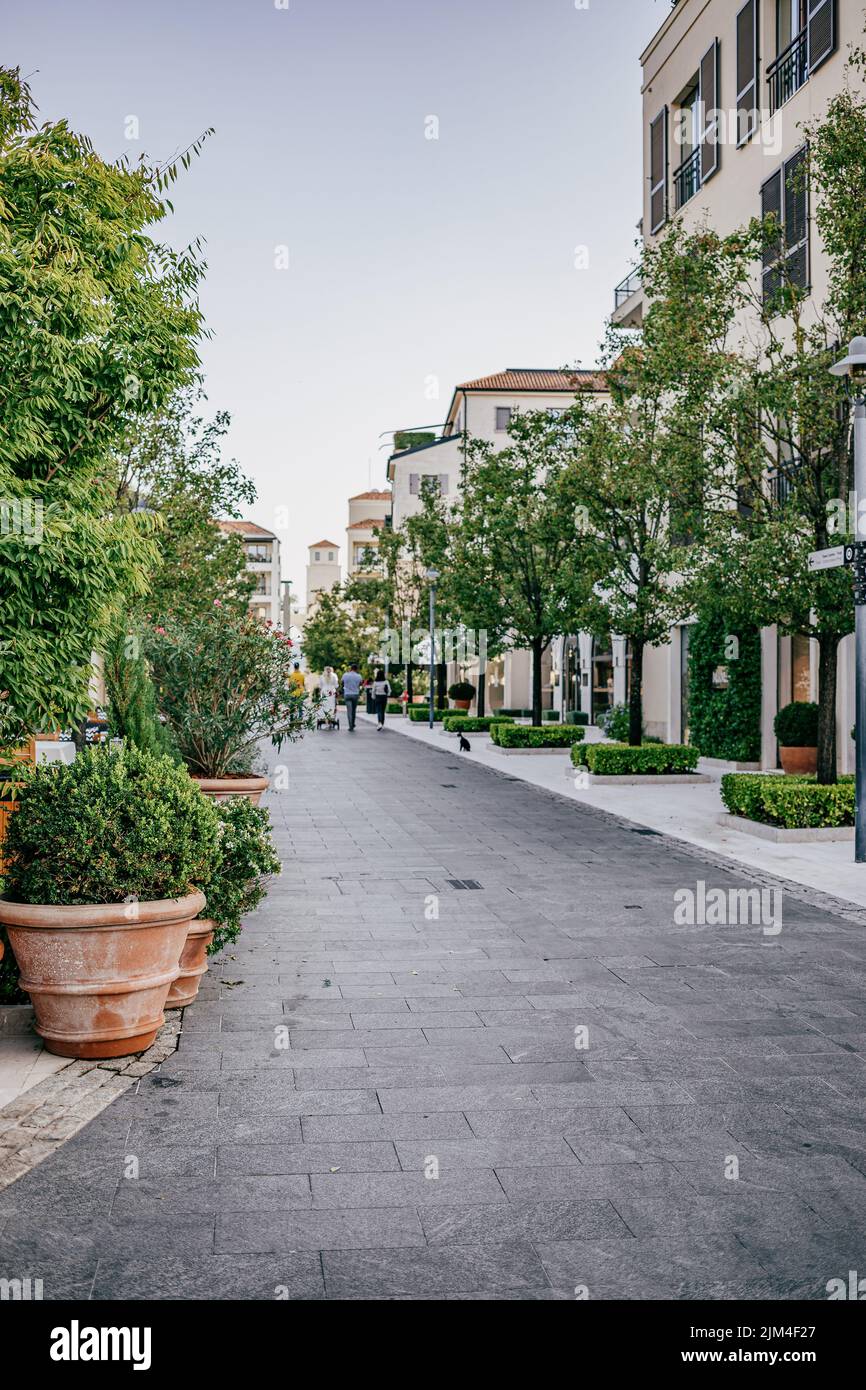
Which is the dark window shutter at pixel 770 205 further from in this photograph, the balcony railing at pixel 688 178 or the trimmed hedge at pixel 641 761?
the trimmed hedge at pixel 641 761

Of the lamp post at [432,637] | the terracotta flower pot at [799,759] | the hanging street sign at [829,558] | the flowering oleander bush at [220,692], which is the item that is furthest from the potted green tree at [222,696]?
the lamp post at [432,637]

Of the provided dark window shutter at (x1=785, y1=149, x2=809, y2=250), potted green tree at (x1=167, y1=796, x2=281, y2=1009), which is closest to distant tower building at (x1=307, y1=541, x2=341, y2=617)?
dark window shutter at (x1=785, y1=149, x2=809, y2=250)

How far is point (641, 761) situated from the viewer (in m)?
20.4

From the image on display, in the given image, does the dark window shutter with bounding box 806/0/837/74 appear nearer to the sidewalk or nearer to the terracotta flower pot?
the terracotta flower pot

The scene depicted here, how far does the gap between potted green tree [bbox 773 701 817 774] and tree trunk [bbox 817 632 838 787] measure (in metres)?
4.79

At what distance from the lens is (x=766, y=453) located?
46.7 ft

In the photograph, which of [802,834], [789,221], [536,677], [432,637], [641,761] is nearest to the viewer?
[802,834]

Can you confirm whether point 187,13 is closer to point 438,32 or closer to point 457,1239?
point 438,32

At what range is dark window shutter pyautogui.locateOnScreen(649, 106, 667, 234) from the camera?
26.1 meters

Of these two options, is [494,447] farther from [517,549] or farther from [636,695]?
[636,695]

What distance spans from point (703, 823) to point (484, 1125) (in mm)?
10573

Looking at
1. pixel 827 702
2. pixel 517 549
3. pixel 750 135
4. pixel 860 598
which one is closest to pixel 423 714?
pixel 517 549

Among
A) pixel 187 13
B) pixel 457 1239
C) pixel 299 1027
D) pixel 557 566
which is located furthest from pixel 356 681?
pixel 457 1239

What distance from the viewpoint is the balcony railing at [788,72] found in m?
18.6
